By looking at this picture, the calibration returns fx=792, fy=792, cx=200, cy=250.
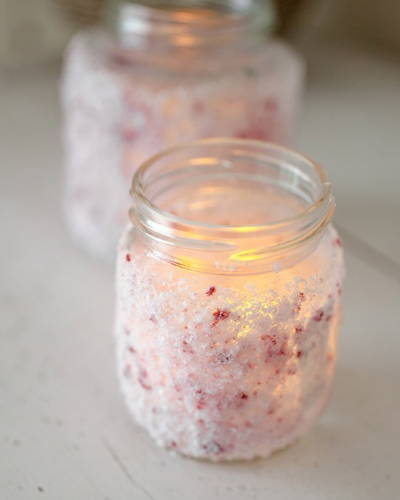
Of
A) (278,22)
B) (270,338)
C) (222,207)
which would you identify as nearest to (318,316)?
(270,338)

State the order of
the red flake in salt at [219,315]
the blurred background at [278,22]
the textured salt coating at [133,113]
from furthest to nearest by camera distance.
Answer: the blurred background at [278,22] → the textured salt coating at [133,113] → the red flake in salt at [219,315]

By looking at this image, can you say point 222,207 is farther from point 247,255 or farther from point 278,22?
point 278,22

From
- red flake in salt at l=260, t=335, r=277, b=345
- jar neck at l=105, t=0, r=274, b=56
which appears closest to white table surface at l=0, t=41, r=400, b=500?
red flake in salt at l=260, t=335, r=277, b=345

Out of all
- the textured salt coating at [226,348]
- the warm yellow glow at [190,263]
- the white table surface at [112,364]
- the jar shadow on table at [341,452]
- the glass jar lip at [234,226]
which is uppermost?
the glass jar lip at [234,226]

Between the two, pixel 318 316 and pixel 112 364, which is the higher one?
pixel 318 316

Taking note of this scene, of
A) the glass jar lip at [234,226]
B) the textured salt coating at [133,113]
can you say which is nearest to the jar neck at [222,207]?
the glass jar lip at [234,226]

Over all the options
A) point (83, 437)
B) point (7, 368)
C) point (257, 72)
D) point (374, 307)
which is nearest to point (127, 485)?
point (83, 437)

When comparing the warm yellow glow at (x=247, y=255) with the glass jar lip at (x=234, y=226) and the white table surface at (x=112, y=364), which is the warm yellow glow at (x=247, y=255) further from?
the white table surface at (x=112, y=364)
